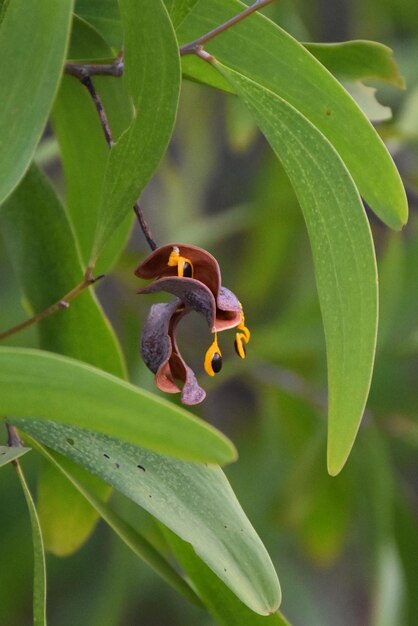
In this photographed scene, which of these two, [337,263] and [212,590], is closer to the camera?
[337,263]

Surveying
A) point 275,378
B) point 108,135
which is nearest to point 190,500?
point 108,135

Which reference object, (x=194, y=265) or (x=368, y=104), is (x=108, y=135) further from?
(x=368, y=104)

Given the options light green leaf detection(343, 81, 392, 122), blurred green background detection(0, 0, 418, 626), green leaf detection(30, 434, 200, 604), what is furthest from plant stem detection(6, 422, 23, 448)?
blurred green background detection(0, 0, 418, 626)

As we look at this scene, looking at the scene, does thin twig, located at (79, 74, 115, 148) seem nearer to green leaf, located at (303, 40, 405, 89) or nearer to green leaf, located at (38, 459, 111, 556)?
green leaf, located at (303, 40, 405, 89)

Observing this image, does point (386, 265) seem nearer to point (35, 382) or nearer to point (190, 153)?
point (190, 153)

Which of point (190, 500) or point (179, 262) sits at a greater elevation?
point (179, 262)

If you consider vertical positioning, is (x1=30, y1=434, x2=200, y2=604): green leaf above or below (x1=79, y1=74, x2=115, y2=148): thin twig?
below

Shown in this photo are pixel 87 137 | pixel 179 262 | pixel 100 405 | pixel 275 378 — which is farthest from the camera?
pixel 275 378

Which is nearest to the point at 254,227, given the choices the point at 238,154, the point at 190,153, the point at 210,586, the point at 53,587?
the point at 190,153
